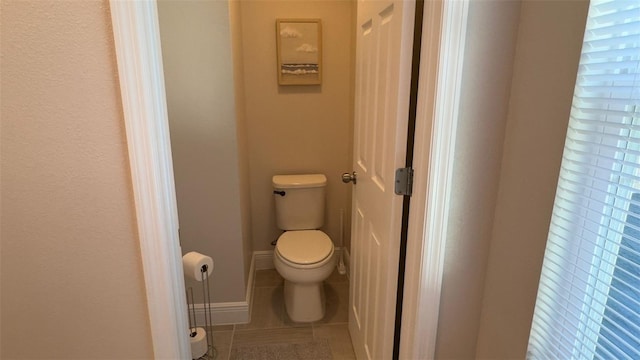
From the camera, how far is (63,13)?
2.49 feet

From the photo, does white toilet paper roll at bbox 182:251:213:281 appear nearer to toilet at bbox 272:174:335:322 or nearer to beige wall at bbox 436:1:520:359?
toilet at bbox 272:174:335:322

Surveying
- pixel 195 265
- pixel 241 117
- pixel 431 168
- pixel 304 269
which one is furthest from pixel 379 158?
pixel 241 117

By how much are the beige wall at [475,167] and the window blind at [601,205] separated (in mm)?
212

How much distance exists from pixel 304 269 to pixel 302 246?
0.64 ft

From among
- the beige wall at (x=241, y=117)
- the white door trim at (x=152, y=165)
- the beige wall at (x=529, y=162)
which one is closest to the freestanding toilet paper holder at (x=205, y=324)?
the beige wall at (x=241, y=117)

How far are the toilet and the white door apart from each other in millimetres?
342

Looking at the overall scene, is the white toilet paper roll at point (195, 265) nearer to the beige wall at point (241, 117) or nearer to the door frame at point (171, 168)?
the door frame at point (171, 168)

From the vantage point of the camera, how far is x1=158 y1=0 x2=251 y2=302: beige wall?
1763mm

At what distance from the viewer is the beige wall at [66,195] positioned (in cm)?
77

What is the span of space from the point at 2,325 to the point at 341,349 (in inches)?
59.1

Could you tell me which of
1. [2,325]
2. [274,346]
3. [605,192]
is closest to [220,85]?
[2,325]

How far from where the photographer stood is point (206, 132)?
189cm

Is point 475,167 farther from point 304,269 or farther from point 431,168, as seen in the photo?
point 304,269

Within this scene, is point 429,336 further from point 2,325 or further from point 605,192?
point 2,325
